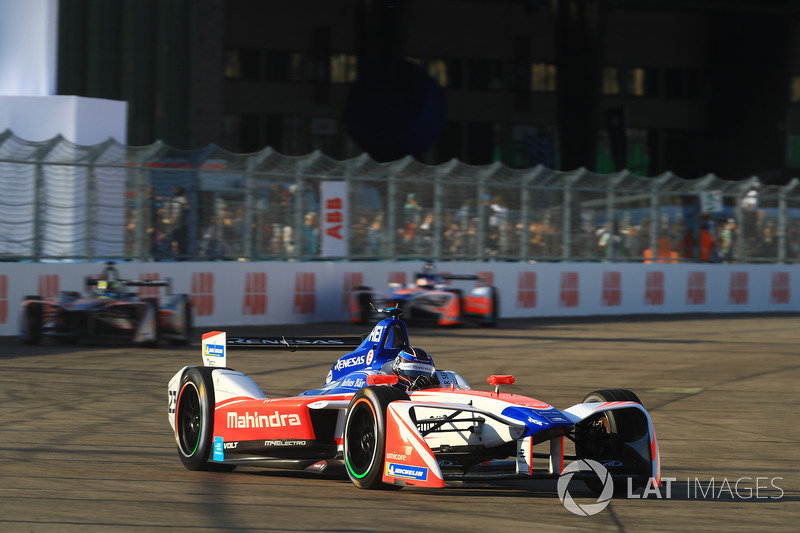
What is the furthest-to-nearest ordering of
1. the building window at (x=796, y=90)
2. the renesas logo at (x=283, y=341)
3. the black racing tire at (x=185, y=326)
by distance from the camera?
the building window at (x=796, y=90), the black racing tire at (x=185, y=326), the renesas logo at (x=283, y=341)

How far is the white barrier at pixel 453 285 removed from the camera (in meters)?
18.4

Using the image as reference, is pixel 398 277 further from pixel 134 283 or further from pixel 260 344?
pixel 260 344

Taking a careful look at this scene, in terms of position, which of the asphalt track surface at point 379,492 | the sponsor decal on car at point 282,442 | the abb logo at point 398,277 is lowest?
the asphalt track surface at point 379,492

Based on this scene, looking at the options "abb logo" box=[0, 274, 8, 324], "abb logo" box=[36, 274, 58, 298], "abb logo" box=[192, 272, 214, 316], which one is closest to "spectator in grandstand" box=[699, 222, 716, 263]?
"abb logo" box=[192, 272, 214, 316]

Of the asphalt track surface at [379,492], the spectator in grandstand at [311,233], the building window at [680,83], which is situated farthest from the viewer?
the building window at [680,83]

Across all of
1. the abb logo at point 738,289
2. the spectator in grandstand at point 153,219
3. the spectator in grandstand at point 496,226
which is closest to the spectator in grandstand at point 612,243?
the spectator in grandstand at point 496,226

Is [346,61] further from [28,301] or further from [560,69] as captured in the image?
[28,301]

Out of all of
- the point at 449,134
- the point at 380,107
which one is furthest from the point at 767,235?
the point at 449,134

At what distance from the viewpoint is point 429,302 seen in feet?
67.2

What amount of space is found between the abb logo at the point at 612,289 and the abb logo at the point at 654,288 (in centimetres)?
76

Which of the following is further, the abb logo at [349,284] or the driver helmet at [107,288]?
the abb logo at [349,284]

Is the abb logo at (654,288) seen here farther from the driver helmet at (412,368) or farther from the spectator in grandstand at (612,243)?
the driver helmet at (412,368)

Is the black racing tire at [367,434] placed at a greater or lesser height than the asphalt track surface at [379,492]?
greater

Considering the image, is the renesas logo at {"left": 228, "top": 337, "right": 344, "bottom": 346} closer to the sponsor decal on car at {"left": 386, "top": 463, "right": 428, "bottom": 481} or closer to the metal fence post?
the sponsor decal on car at {"left": 386, "top": 463, "right": 428, "bottom": 481}
